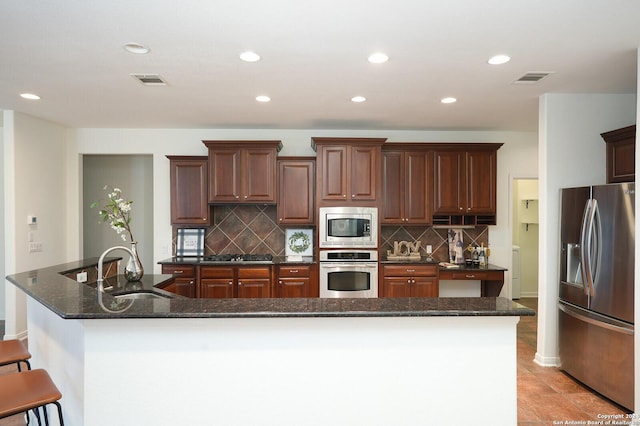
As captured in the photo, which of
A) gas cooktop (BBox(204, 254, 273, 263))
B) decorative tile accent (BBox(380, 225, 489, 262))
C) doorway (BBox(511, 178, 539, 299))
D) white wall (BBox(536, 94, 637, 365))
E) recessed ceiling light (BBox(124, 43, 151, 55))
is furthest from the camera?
doorway (BBox(511, 178, 539, 299))

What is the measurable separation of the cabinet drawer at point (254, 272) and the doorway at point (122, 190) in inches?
85.5

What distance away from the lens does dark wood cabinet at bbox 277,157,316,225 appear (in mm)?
4723

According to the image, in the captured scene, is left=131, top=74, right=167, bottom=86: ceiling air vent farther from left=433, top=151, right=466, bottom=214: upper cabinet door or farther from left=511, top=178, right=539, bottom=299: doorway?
left=511, top=178, right=539, bottom=299: doorway

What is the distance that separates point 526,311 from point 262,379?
1.22 m

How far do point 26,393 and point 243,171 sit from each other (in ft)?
10.8

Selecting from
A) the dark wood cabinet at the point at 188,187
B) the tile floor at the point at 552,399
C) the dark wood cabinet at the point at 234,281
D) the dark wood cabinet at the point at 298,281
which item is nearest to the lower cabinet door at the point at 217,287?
the dark wood cabinet at the point at 234,281

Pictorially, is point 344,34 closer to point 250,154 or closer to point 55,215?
point 250,154

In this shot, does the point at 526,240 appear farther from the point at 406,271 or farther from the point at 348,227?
the point at 348,227

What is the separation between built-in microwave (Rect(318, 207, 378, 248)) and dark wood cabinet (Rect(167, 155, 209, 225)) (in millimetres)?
1531

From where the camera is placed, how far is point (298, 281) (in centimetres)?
451

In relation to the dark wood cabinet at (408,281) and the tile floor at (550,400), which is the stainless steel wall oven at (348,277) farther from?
the tile floor at (550,400)

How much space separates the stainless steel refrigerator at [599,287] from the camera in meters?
2.67

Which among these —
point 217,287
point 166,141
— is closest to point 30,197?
point 166,141

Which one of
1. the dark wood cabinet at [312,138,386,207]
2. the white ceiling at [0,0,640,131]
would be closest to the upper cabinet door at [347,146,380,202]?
the dark wood cabinet at [312,138,386,207]
